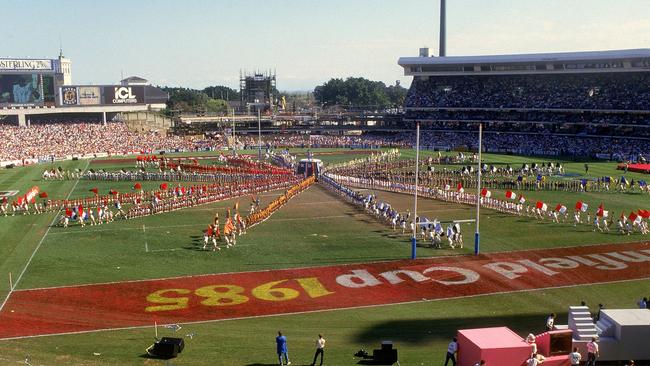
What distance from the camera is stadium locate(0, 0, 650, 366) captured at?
1972cm

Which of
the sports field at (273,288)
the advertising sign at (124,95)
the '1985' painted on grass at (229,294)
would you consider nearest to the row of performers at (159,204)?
the sports field at (273,288)

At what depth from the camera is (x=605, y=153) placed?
79875mm

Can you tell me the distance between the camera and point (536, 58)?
9475cm

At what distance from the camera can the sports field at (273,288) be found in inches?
821

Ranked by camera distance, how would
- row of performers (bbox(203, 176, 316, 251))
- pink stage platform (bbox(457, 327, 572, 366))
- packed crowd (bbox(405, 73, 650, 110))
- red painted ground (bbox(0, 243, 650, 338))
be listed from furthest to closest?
packed crowd (bbox(405, 73, 650, 110))
row of performers (bbox(203, 176, 316, 251))
red painted ground (bbox(0, 243, 650, 338))
pink stage platform (bbox(457, 327, 572, 366))

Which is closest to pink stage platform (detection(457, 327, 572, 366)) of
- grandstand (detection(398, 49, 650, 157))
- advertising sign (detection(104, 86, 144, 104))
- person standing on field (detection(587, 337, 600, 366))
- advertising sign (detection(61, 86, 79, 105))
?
person standing on field (detection(587, 337, 600, 366))

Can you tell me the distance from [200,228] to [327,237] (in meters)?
8.71

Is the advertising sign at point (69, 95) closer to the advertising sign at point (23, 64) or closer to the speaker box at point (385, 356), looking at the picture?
the advertising sign at point (23, 64)

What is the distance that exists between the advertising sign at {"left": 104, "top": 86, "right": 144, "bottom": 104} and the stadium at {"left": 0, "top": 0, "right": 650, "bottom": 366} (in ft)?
83.6

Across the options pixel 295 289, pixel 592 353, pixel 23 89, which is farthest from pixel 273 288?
pixel 23 89

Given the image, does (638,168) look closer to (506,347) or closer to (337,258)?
(337,258)

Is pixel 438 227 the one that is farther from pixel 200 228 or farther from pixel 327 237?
pixel 200 228

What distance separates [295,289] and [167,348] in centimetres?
824

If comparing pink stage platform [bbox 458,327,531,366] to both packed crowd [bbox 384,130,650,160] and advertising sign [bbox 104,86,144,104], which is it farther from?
advertising sign [bbox 104,86,144,104]
